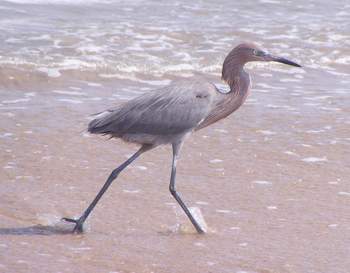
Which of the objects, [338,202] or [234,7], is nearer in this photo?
[338,202]

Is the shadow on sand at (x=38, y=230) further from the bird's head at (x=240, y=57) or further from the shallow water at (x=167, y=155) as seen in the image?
the bird's head at (x=240, y=57)

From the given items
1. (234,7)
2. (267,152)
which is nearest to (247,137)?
(267,152)

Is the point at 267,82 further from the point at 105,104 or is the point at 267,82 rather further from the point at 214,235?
the point at 214,235

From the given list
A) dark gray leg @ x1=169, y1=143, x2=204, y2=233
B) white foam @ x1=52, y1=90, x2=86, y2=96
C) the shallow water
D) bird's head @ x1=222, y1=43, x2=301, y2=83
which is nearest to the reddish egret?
dark gray leg @ x1=169, y1=143, x2=204, y2=233

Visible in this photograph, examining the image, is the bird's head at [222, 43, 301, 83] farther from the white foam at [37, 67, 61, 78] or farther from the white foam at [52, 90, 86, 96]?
the white foam at [37, 67, 61, 78]

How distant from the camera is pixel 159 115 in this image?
5922mm

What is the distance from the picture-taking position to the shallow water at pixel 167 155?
539cm

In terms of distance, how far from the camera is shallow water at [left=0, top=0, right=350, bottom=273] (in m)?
5.39

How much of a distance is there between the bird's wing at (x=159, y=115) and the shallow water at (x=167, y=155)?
521 millimetres

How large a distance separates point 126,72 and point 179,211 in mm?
4003

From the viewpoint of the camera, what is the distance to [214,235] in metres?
5.70

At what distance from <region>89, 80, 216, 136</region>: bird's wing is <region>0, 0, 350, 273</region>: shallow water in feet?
1.71

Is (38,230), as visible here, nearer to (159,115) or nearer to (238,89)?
(159,115)

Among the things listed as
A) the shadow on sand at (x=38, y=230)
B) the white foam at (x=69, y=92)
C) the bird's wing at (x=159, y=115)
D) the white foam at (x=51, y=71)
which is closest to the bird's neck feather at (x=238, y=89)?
the bird's wing at (x=159, y=115)
